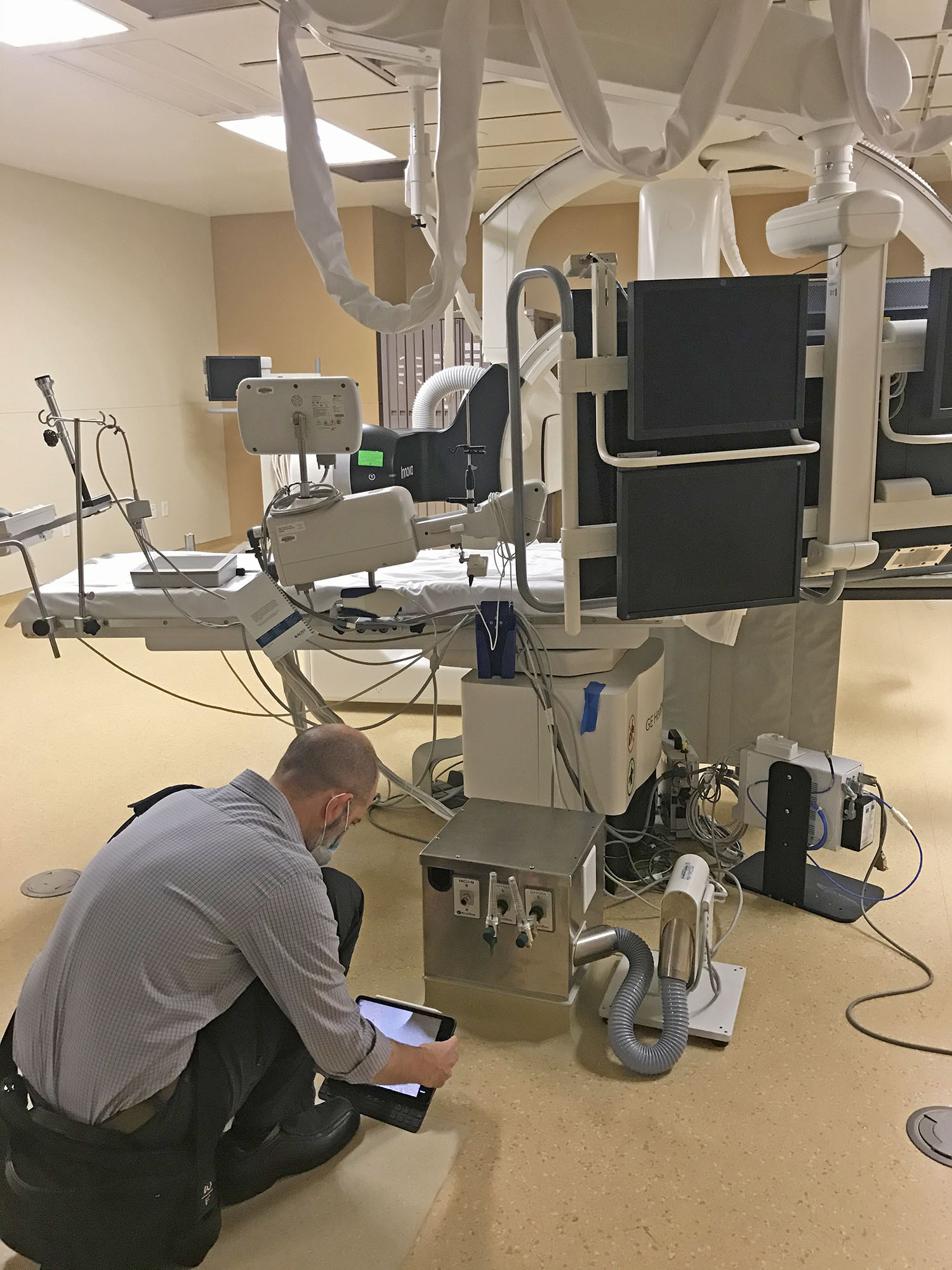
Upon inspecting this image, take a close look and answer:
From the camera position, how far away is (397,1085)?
192 cm

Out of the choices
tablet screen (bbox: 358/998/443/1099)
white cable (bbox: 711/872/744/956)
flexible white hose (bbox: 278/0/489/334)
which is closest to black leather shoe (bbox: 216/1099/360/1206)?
tablet screen (bbox: 358/998/443/1099)

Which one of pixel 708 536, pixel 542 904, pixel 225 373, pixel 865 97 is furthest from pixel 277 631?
pixel 225 373

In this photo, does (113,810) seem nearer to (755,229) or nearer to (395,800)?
(395,800)

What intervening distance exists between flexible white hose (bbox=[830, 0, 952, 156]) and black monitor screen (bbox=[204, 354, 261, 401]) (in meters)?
5.28

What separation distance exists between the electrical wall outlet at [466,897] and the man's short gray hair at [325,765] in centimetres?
58

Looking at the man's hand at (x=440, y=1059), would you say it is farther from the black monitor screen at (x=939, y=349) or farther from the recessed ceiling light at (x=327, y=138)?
the recessed ceiling light at (x=327, y=138)

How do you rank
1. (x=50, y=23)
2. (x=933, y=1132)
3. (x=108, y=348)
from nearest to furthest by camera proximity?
(x=933, y=1132) < (x=50, y=23) < (x=108, y=348)

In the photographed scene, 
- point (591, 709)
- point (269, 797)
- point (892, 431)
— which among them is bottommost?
point (591, 709)

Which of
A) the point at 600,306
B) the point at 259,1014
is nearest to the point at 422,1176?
the point at 259,1014

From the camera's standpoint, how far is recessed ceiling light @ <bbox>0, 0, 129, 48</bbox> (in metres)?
3.57

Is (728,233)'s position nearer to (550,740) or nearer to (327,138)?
(550,740)

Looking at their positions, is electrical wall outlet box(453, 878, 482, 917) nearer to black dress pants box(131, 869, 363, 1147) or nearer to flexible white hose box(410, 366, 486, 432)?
black dress pants box(131, 869, 363, 1147)

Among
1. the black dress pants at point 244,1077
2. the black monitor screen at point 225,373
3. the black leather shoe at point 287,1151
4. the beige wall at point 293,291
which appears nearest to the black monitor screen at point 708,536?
the black dress pants at point 244,1077

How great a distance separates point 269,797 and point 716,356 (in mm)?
1220
